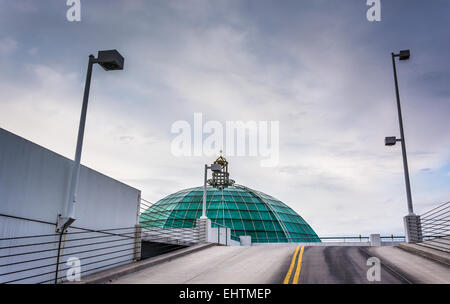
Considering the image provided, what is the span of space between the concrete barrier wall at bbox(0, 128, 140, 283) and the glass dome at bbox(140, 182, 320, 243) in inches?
1014

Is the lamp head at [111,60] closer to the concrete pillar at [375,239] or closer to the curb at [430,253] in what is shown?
the curb at [430,253]

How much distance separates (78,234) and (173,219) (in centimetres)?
3169

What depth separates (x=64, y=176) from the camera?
1173 cm

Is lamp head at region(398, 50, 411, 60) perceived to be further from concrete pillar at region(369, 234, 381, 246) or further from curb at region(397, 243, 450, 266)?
concrete pillar at region(369, 234, 381, 246)

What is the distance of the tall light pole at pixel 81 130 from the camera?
11.3 m

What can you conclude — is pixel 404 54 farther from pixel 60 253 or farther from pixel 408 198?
pixel 60 253

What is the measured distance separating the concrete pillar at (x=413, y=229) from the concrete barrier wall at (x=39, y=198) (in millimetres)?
15264

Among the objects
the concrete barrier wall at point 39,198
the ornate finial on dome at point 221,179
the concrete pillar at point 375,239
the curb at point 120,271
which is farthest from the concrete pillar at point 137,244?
the ornate finial on dome at point 221,179

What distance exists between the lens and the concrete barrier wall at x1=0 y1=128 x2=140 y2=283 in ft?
30.4

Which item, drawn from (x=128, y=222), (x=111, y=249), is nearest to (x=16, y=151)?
(x=111, y=249)

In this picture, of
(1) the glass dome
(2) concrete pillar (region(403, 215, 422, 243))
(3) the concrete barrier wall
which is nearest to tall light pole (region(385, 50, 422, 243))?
(2) concrete pillar (region(403, 215, 422, 243))

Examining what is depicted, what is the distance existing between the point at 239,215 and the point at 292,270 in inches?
1167

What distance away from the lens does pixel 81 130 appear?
1184cm

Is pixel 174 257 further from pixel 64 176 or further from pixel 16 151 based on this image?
pixel 16 151
